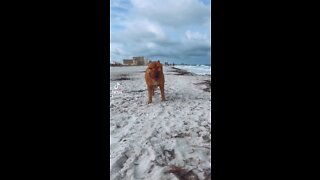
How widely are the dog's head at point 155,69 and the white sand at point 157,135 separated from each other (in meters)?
0.31

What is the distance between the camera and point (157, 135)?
1.72 metres

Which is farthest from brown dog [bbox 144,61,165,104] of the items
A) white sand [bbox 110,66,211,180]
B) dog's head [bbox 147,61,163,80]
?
white sand [bbox 110,66,211,180]

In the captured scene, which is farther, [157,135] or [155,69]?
[155,69]

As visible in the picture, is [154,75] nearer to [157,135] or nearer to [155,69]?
[155,69]

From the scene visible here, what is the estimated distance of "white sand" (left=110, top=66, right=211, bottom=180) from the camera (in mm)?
1299

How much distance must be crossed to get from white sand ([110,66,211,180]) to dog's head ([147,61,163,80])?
31cm

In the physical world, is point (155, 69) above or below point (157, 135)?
above

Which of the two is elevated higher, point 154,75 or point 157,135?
point 154,75

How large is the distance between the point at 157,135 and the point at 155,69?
84 cm

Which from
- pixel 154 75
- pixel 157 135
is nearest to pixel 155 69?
pixel 154 75

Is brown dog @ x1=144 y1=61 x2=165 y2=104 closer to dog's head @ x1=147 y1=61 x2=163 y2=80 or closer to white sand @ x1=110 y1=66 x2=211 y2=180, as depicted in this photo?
dog's head @ x1=147 y1=61 x2=163 y2=80
